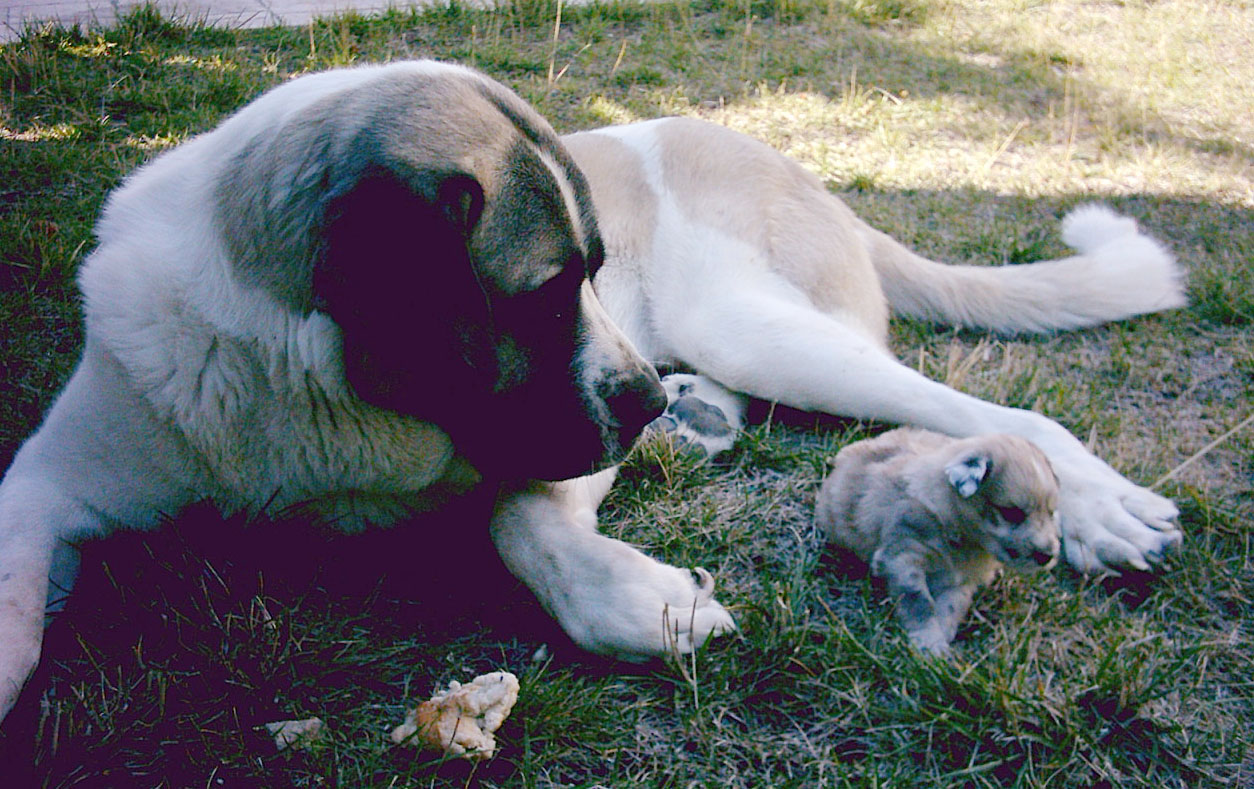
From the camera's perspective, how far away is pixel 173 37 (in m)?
4.40

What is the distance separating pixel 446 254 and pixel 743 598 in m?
0.91

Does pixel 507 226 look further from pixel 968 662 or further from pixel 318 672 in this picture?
pixel 968 662

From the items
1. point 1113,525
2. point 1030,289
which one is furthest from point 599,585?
point 1030,289

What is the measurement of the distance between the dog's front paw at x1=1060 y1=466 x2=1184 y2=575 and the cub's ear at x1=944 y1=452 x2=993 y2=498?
0.39 metres

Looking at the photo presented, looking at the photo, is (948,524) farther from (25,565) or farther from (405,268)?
(25,565)

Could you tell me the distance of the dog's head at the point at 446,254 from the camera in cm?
155

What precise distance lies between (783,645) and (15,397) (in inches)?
76.8

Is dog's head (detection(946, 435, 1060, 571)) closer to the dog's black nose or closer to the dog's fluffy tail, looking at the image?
the dog's black nose

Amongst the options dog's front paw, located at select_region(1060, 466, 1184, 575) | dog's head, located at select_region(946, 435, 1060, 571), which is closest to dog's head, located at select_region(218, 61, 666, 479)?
dog's head, located at select_region(946, 435, 1060, 571)

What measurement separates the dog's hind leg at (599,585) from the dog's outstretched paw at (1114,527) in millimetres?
836

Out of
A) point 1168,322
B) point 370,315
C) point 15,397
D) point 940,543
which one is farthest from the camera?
point 1168,322

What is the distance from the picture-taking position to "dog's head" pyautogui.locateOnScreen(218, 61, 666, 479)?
1.55m

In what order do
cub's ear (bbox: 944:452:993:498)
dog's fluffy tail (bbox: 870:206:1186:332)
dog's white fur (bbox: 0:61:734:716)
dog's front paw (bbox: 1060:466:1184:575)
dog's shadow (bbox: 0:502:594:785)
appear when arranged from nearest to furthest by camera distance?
dog's shadow (bbox: 0:502:594:785)
dog's white fur (bbox: 0:61:734:716)
cub's ear (bbox: 944:452:993:498)
dog's front paw (bbox: 1060:466:1184:575)
dog's fluffy tail (bbox: 870:206:1186:332)

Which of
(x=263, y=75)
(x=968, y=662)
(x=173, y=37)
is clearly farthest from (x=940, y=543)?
(x=173, y=37)
